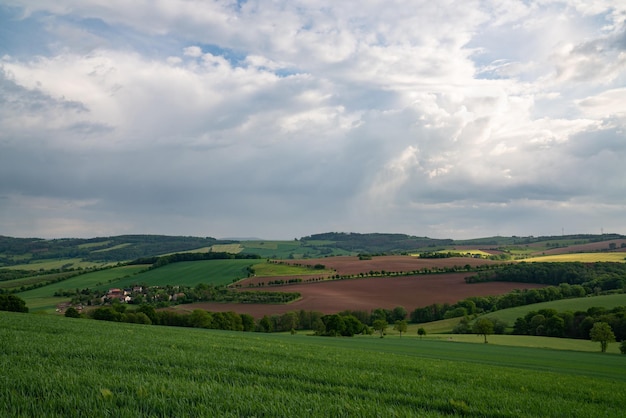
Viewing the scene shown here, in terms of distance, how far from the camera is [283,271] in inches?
5162

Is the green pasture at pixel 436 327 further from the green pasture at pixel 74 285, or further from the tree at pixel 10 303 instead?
the green pasture at pixel 74 285

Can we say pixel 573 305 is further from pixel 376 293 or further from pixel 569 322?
pixel 376 293

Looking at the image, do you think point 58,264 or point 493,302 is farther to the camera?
point 58,264

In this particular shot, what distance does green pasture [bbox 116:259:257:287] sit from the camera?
122375mm

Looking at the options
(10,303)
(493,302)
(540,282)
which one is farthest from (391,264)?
(10,303)

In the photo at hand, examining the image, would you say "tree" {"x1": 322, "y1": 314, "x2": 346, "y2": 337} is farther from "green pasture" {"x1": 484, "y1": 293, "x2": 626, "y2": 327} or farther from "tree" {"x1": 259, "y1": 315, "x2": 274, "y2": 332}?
"green pasture" {"x1": 484, "y1": 293, "x2": 626, "y2": 327}

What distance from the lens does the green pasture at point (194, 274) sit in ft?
401

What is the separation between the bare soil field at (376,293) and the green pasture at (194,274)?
73.8 feet

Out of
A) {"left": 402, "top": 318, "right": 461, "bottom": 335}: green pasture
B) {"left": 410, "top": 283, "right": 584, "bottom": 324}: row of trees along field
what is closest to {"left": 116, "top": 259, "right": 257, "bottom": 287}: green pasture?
{"left": 402, "top": 318, "right": 461, "bottom": 335}: green pasture

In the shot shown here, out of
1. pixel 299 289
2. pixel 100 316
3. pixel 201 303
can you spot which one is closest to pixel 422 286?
pixel 299 289

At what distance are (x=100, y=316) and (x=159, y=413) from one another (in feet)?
223

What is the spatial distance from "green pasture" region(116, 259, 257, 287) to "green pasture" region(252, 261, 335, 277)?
15.0ft

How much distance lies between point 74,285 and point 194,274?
1283 inches

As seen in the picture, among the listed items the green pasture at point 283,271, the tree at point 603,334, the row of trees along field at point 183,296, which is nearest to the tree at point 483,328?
the tree at point 603,334
